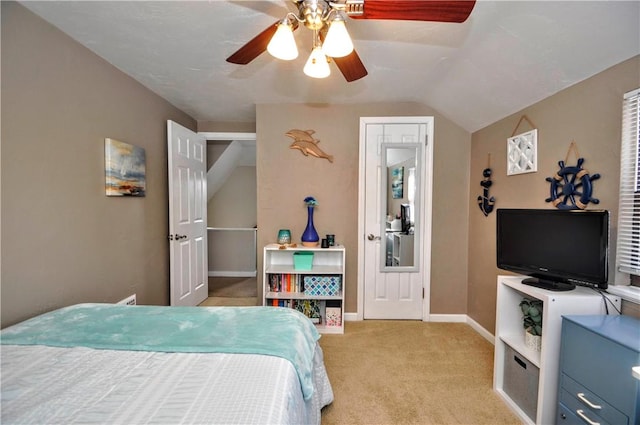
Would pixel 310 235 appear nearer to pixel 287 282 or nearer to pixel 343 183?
pixel 287 282

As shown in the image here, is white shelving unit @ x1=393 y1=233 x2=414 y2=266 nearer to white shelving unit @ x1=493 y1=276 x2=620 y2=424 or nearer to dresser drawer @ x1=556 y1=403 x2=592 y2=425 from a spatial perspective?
white shelving unit @ x1=493 y1=276 x2=620 y2=424

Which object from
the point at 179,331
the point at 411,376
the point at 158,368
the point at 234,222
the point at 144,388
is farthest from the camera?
the point at 234,222

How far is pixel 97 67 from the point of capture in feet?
6.46

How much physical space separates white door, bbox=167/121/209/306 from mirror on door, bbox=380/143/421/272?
217cm

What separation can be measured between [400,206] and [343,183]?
2.21 ft

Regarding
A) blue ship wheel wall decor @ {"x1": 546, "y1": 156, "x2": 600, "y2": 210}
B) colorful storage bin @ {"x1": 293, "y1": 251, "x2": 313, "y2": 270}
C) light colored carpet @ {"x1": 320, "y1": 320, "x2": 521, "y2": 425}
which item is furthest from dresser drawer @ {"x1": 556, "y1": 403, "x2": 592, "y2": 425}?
colorful storage bin @ {"x1": 293, "y1": 251, "x2": 313, "y2": 270}

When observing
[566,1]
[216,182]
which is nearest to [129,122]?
[216,182]

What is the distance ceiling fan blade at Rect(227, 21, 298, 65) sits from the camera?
1.26 meters

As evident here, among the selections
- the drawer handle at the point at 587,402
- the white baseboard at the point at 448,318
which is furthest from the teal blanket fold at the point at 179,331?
the white baseboard at the point at 448,318

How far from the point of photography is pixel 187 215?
3.03 m

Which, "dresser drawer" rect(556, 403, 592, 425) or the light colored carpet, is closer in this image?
"dresser drawer" rect(556, 403, 592, 425)

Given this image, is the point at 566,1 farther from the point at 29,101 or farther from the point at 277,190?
the point at 29,101

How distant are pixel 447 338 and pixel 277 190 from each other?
2.27 meters

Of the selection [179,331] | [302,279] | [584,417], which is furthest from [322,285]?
[584,417]
